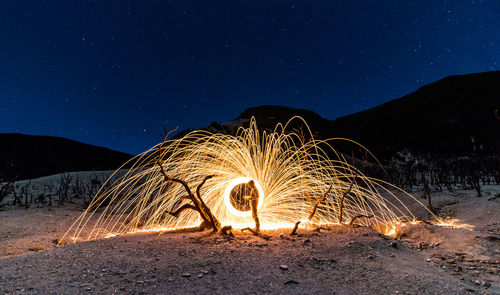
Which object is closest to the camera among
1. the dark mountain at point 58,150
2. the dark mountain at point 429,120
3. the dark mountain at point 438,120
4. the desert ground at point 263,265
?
the desert ground at point 263,265

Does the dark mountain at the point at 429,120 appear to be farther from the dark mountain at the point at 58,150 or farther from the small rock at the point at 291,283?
the dark mountain at the point at 58,150

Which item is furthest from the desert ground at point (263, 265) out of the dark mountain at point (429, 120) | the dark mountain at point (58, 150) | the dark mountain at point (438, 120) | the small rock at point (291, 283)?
the dark mountain at point (58, 150)

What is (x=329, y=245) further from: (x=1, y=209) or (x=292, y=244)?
(x=1, y=209)

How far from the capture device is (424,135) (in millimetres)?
31625

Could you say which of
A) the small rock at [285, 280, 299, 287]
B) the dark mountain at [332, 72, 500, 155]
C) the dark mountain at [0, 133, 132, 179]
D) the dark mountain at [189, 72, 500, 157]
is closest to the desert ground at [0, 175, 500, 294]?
the small rock at [285, 280, 299, 287]

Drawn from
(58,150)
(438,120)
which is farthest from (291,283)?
(58,150)

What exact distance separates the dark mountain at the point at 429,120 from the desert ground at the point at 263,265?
1777 cm

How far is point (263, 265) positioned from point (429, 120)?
38.7 metres

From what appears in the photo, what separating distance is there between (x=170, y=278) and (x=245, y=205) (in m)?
4.25

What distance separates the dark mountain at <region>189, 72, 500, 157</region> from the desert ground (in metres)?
17.8

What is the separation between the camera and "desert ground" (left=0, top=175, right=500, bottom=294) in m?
2.38

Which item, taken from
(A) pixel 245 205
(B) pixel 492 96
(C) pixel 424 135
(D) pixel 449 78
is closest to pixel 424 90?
(D) pixel 449 78

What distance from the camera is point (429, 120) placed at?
112ft

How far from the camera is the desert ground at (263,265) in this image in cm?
238
